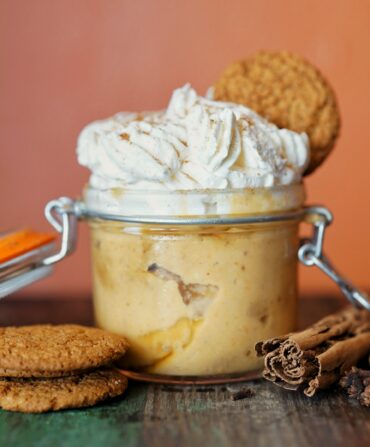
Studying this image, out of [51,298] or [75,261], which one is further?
[75,261]

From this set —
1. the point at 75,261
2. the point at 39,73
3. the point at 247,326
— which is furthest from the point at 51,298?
the point at 247,326

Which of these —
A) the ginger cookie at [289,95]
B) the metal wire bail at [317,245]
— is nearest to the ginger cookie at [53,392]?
the metal wire bail at [317,245]

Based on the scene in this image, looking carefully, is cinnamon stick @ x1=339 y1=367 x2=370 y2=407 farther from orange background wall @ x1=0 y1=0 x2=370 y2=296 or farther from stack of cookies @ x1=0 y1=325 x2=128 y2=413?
orange background wall @ x1=0 y1=0 x2=370 y2=296

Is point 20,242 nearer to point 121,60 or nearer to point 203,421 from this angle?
point 203,421

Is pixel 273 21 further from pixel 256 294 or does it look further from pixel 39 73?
pixel 256 294

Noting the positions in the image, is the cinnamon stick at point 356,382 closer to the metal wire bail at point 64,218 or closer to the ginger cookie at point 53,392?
the ginger cookie at point 53,392

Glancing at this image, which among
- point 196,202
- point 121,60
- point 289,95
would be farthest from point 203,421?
point 121,60
